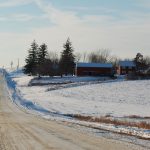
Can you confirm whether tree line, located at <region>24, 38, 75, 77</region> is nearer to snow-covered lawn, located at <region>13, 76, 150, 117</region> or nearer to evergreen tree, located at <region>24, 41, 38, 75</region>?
evergreen tree, located at <region>24, 41, 38, 75</region>

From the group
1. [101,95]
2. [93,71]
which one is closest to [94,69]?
[93,71]

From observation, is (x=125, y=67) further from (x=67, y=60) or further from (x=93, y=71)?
(x=67, y=60)

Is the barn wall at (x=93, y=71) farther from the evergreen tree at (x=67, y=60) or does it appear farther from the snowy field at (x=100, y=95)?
the snowy field at (x=100, y=95)

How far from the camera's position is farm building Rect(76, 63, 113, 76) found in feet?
397

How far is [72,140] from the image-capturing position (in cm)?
1573

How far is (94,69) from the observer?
123m

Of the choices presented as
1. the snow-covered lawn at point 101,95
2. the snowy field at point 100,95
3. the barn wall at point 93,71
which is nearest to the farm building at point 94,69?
the barn wall at point 93,71

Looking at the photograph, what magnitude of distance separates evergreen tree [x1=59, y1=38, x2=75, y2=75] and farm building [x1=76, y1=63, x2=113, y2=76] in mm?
3295

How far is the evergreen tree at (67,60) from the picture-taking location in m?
113

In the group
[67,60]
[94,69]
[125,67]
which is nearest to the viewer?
[67,60]

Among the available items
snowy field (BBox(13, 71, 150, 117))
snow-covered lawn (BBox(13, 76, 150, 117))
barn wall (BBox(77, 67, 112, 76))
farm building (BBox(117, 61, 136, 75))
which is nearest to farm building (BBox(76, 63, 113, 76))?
barn wall (BBox(77, 67, 112, 76))

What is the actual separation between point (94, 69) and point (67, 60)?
11.5 metres

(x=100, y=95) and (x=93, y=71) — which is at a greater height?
(x=93, y=71)

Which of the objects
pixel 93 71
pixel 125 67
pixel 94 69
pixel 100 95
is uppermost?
pixel 125 67
